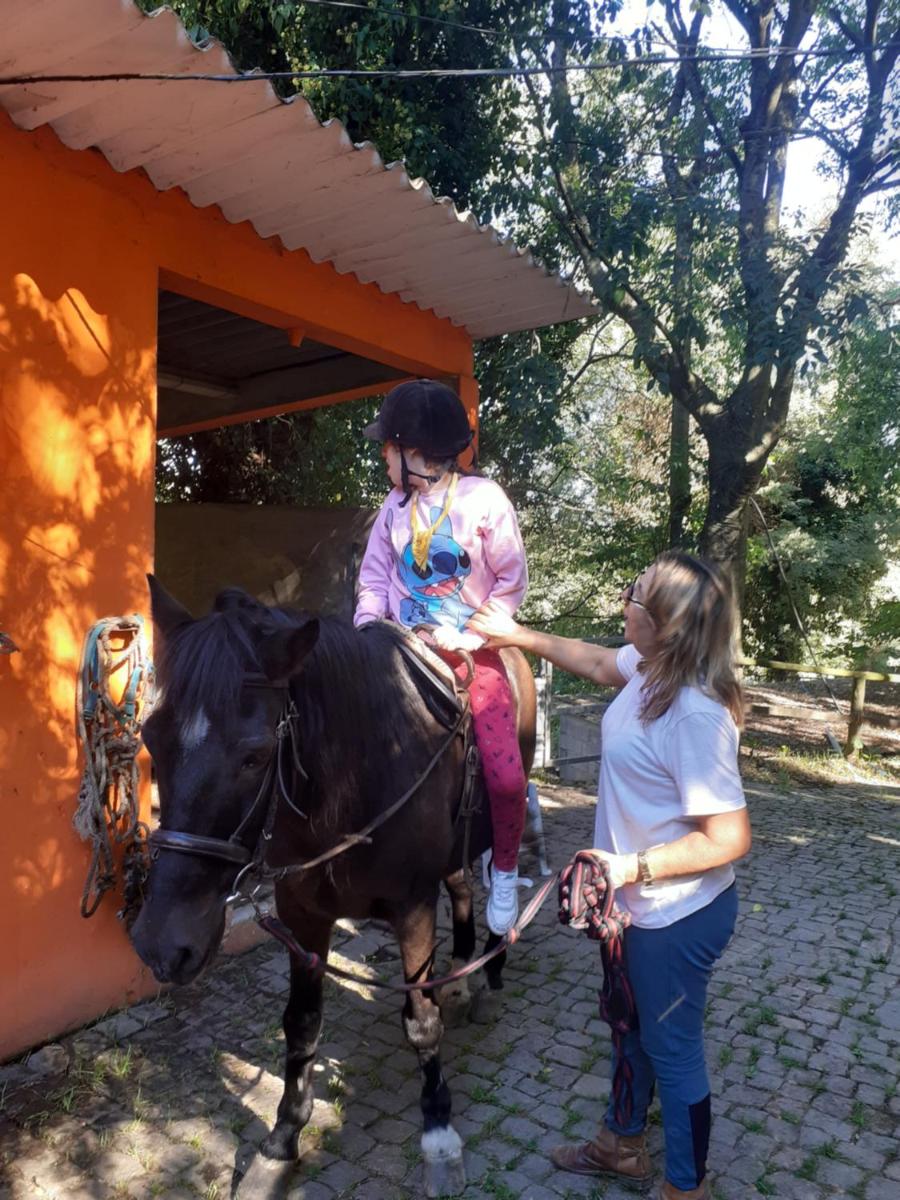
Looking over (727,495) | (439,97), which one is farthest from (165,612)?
(727,495)

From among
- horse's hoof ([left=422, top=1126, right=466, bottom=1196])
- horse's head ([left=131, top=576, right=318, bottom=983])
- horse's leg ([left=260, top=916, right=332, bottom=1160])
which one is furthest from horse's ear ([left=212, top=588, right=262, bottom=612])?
horse's hoof ([left=422, top=1126, right=466, bottom=1196])

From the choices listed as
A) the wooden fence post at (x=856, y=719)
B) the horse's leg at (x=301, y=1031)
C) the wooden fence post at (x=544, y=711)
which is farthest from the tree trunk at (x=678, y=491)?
the horse's leg at (x=301, y=1031)

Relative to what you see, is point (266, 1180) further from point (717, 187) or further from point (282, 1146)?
point (717, 187)

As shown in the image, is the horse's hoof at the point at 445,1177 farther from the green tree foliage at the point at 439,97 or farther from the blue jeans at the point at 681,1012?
the green tree foliage at the point at 439,97

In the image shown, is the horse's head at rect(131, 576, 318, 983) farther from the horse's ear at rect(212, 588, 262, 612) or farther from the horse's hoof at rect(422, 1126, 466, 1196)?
the horse's hoof at rect(422, 1126, 466, 1196)

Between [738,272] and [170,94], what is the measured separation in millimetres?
4990

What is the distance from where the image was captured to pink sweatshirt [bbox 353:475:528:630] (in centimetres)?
301

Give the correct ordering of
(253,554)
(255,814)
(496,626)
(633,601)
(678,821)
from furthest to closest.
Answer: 1. (253,554)
2. (496,626)
3. (633,601)
4. (678,821)
5. (255,814)

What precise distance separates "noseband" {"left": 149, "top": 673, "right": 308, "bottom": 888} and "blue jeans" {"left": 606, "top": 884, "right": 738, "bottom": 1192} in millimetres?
1030

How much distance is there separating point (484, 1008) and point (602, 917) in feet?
6.19

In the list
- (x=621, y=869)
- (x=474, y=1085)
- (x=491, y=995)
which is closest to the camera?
(x=621, y=869)

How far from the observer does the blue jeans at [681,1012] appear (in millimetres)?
2188

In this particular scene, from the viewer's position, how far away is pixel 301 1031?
8.93ft

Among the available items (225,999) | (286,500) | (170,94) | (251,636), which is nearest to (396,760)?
(251,636)
